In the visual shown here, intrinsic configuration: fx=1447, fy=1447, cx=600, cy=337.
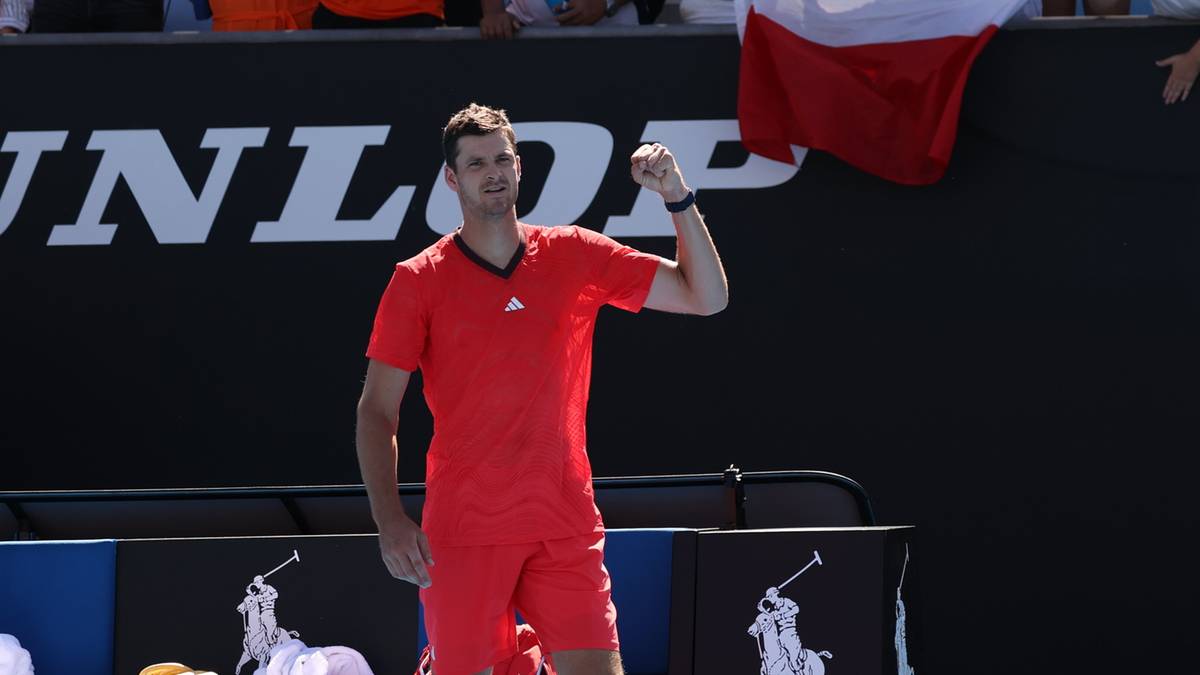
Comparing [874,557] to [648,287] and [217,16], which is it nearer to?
[648,287]

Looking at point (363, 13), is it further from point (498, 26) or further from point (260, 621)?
point (260, 621)

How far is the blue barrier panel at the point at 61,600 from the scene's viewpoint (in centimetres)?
472

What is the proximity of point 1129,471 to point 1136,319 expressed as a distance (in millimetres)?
586

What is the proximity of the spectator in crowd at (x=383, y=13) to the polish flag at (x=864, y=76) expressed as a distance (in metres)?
1.32

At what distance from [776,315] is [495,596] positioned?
8.22 ft

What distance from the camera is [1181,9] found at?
215 inches

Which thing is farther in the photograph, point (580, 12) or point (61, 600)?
point (580, 12)

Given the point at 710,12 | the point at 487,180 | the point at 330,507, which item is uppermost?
the point at 710,12

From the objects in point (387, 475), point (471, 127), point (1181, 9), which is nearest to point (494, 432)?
point (387, 475)

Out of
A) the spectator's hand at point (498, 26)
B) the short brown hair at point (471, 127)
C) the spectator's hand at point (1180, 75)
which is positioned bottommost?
the short brown hair at point (471, 127)

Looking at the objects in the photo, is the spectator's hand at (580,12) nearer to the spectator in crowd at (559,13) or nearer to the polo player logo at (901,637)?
the spectator in crowd at (559,13)

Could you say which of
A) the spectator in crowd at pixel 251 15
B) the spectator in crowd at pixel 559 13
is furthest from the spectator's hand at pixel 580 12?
the spectator in crowd at pixel 251 15

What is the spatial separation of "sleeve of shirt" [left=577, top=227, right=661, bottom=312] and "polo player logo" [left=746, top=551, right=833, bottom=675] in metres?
1.12

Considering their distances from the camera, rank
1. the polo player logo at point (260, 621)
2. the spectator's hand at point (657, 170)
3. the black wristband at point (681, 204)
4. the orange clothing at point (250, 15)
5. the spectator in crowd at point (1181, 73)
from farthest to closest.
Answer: the orange clothing at point (250, 15), the spectator in crowd at point (1181, 73), the polo player logo at point (260, 621), the black wristband at point (681, 204), the spectator's hand at point (657, 170)
